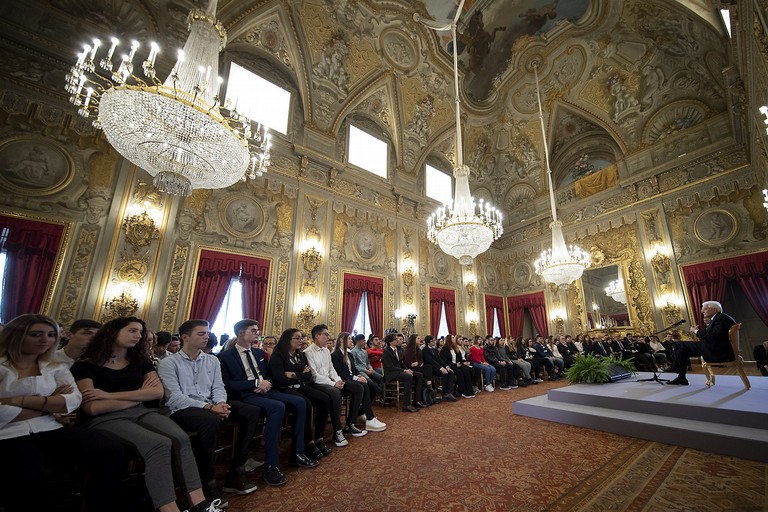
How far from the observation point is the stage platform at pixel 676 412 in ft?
9.34

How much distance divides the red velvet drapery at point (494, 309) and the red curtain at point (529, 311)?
337 mm

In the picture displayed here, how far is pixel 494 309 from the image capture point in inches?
525

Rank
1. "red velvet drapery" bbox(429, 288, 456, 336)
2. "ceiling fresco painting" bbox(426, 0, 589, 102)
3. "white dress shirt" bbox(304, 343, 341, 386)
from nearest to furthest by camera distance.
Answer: "white dress shirt" bbox(304, 343, 341, 386) < "ceiling fresco painting" bbox(426, 0, 589, 102) < "red velvet drapery" bbox(429, 288, 456, 336)

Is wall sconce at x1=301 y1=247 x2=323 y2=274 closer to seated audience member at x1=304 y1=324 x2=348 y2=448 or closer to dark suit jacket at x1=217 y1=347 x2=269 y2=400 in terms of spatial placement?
seated audience member at x1=304 y1=324 x2=348 y2=448

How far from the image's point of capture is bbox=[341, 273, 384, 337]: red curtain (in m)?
8.75

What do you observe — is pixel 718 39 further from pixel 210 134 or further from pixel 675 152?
pixel 210 134

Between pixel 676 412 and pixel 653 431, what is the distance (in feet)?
1.58

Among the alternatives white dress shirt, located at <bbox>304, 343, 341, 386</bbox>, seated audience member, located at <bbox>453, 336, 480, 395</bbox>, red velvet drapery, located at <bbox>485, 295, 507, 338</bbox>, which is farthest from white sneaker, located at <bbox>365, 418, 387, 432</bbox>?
red velvet drapery, located at <bbox>485, 295, 507, 338</bbox>

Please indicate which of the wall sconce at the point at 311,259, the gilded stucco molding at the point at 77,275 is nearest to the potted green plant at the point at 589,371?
the wall sconce at the point at 311,259

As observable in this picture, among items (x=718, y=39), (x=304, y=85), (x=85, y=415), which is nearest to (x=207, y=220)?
(x=304, y=85)

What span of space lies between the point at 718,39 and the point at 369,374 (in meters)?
12.2

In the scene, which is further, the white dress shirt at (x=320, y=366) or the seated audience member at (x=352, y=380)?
the seated audience member at (x=352, y=380)

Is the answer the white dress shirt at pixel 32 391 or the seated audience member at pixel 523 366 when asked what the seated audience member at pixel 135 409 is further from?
the seated audience member at pixel 523 366

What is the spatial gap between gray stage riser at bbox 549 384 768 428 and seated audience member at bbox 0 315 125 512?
5.22m
